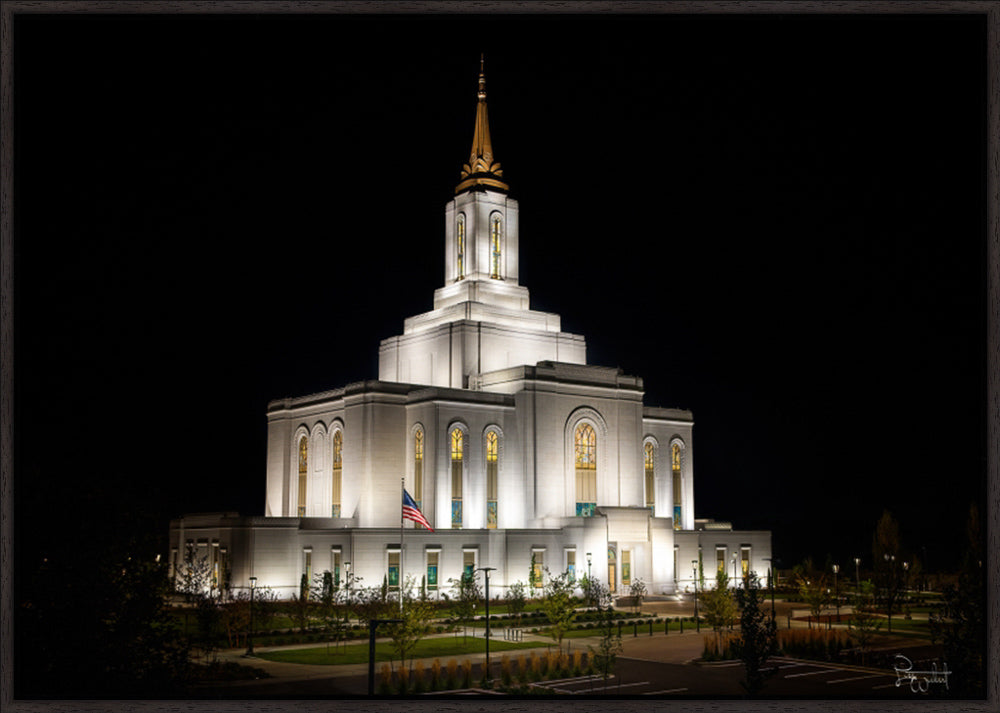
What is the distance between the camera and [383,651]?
Answer: 40.0 m

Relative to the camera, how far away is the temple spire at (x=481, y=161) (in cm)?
7512

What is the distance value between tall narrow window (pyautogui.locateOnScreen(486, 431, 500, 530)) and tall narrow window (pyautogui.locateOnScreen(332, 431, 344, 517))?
9368 mm

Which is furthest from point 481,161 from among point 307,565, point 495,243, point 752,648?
point 752,648

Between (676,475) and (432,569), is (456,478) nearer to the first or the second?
(432,569)

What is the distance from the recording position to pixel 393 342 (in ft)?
248

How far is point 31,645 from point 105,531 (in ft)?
9.15

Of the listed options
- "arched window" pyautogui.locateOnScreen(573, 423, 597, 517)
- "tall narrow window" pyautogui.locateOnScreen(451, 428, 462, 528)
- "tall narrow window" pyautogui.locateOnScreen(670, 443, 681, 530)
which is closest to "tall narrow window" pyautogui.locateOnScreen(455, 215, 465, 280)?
"tall narrow window" pyautogui.locateOnScreen(451, 428, 462, 528)

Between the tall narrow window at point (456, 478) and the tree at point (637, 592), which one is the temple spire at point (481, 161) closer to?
the tall narrow window at point (456, 478)

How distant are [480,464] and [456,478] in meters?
1.74

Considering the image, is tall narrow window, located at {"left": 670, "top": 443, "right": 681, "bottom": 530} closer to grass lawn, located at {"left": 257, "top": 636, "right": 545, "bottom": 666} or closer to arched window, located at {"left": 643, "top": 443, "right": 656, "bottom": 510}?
arched window, located at {"left": 643, "top": 443, "right": 656, "bottom": 510}

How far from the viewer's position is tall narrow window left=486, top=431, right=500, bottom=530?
65625 millimetres

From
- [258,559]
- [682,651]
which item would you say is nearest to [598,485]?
[258,559]

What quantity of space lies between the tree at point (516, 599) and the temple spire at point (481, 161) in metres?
28.7

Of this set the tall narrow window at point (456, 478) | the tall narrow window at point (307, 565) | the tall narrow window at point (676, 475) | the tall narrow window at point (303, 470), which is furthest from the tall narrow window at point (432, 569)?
the tall narrow window at point (676, 475)
